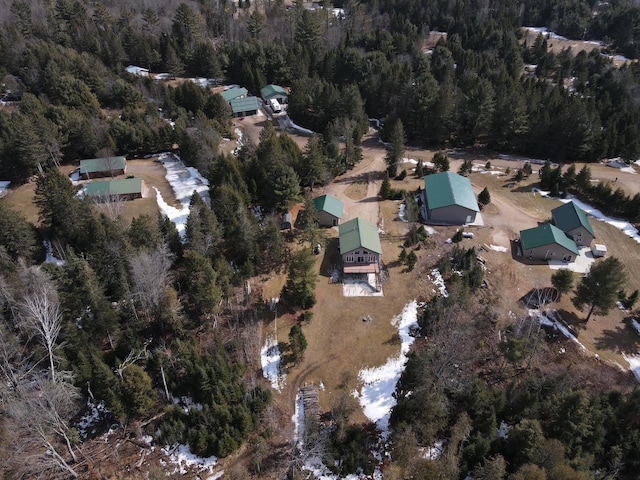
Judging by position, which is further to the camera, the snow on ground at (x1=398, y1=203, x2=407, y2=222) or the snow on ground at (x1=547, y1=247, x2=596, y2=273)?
the snow on ground at (x1=398, y1=203, x2=407, y2=222)

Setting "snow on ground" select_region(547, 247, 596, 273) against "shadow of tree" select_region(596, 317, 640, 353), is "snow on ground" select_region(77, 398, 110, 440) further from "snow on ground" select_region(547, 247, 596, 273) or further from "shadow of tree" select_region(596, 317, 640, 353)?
"snow on ground" select_region(547, 247, 596, 273)

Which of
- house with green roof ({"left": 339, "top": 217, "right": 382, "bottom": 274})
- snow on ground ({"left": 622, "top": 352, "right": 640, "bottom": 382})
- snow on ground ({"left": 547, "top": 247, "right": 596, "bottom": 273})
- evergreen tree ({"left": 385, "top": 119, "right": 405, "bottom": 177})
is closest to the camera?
snow on ground ({"left": 622, "top": 352, "right": 640, "bottom": 382})

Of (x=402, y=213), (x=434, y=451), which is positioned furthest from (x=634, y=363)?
(x=402, y=213)

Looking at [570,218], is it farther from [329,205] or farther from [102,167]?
[102,167]

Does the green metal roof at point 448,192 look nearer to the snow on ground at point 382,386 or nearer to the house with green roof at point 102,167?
the snow on ground at point 382,386

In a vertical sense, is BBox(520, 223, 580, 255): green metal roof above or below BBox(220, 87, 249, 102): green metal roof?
below

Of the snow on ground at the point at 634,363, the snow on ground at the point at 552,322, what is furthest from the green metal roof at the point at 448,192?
the snow on ground at the point at 634,363

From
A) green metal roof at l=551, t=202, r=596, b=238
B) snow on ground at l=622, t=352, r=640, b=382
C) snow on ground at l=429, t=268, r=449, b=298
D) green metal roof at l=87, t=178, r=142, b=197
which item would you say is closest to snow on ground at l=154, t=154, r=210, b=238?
green metal roof at l=87, t=178, r=142, b=197
